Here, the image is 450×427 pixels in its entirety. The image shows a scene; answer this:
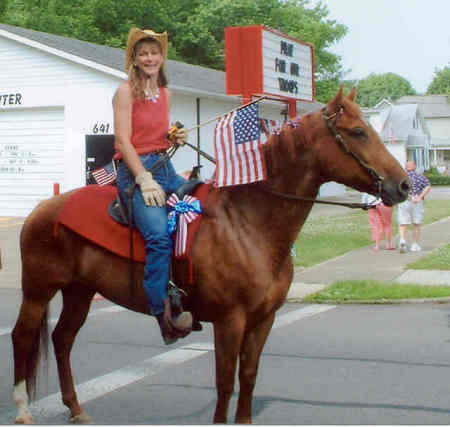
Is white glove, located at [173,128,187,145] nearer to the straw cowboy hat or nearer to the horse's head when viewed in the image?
the straw cowboy hat

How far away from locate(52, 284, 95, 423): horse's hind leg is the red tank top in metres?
1.16

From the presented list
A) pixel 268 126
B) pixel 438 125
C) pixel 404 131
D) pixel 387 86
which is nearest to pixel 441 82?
pixel 387 86

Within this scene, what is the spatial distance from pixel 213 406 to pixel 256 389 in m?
0.60

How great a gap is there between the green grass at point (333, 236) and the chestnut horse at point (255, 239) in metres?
9.65

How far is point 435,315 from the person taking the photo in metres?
9.38

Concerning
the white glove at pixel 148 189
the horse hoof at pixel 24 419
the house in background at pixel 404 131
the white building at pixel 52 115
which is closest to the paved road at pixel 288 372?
the horse hoof at pixel 24 419

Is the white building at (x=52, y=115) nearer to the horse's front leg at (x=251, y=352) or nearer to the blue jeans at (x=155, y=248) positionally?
the blue jeans at (x=155, y=248)

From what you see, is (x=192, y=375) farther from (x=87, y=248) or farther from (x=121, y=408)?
(x=87, y=248)

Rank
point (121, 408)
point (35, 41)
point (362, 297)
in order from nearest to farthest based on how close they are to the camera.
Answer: point (121, 408)
point (362, 297)
point (35, 41)

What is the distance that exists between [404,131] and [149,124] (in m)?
65.3

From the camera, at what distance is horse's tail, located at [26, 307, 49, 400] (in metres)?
5.08

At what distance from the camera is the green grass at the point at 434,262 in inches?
523

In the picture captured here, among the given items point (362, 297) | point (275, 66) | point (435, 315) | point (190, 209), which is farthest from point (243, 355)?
point (275, 66)

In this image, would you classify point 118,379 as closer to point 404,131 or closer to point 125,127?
point 125,127
